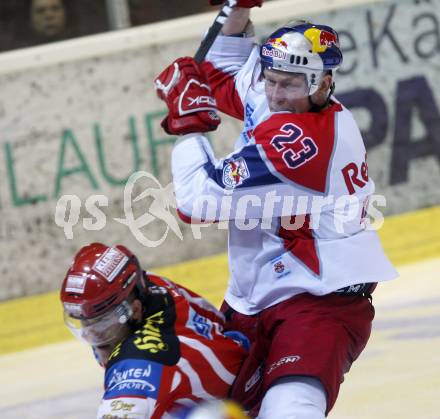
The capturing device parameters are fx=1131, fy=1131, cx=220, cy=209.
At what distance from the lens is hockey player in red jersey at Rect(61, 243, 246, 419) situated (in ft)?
10.7

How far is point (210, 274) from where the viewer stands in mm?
6461

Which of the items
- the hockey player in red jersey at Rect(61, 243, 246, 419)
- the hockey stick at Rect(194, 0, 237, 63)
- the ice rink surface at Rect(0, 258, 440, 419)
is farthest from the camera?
the ice rink surface at Rect(0, 258, 440, 419)

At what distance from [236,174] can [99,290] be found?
55 cm

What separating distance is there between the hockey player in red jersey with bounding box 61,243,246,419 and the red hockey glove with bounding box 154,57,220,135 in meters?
0.44

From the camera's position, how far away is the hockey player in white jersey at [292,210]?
3.46 m

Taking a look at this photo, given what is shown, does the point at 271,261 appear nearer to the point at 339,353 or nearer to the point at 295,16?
the point at 339,353

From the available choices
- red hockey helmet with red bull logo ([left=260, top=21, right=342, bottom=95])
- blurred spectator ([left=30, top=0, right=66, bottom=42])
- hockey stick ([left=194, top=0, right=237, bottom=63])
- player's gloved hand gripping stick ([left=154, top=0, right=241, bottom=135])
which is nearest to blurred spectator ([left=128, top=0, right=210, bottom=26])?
blurred spectator ([left=30, top=0, right=66, bottom=42])

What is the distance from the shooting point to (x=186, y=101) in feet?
11.7

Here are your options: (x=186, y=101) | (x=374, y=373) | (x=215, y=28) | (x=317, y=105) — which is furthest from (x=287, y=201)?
(x=374, y=373)

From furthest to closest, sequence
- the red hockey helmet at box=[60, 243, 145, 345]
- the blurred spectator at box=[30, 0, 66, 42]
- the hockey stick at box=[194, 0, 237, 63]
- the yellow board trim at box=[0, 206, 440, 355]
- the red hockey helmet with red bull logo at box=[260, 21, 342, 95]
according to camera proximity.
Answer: the blurred spectator at box=[30, 0, 66, 42], the yellow board trim at box=[0, 206, 440, 355], the hockey stick at box=[194, 0, 237, 63], the red hockey helmet with red bull logo at box=[260, 21, 342, 95], the red hockey helmet at box=[60, 243, 145, 345]

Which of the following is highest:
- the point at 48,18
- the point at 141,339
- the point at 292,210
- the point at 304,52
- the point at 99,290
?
the point at 304,52

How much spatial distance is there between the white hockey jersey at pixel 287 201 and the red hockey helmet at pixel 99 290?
27 centimetres

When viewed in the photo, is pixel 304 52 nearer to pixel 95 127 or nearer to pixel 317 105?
pixel 317 105

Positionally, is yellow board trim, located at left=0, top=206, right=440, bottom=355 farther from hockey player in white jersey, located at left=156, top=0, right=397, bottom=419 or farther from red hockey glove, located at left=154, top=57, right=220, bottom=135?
red hockey glove, located at left=154, top=57, right=220, bottom=135
